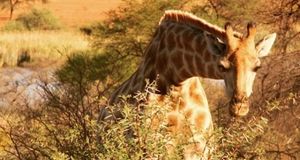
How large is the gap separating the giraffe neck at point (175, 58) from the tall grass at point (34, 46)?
24457mm

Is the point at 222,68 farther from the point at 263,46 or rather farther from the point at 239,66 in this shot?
the point at 263,46

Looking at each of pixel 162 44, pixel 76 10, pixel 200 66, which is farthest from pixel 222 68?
pixel 76 10

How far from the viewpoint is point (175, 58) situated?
637cm

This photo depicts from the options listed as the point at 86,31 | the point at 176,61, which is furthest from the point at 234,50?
the point at 86,31

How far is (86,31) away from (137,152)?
35274 mm

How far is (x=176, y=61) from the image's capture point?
635 cm

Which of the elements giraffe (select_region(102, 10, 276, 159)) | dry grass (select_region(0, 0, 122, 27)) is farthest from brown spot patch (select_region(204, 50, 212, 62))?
dry grass (select_region(0, 0, 122, 27))

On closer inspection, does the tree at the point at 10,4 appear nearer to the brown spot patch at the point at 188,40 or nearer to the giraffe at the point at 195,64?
the giraffe at the point at 195,64

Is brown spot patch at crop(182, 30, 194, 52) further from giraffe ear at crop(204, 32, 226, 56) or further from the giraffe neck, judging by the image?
giraffe ear at crop(204, 32, 226, 56)

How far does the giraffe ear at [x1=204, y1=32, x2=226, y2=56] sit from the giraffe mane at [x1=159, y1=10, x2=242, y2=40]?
34mm

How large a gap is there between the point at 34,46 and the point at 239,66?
94.9 ft

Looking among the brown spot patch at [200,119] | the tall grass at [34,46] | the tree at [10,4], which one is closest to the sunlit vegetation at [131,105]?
the tall grass at [34,46]

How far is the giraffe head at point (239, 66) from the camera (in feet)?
17.3

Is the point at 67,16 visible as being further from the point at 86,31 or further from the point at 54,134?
the point at 54,134
